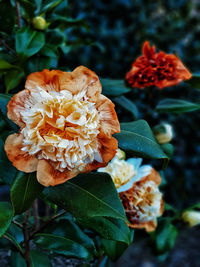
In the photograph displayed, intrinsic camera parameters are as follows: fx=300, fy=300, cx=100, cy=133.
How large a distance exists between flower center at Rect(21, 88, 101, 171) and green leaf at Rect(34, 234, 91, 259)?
28cm

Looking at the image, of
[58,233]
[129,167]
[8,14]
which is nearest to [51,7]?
[8,14]

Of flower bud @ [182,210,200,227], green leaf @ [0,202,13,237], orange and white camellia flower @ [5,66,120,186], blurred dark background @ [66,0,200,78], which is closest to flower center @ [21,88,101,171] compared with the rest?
orange and white camellia flower @ [5,66,120,186]

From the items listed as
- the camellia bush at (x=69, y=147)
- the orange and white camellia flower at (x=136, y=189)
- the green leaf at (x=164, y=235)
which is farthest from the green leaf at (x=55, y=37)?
the green leaf at (x=164, y=235)

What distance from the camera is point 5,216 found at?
0.54 m

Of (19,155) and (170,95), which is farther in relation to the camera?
(170,95)

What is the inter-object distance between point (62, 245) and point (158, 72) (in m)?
0.50

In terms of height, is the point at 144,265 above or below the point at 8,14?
below

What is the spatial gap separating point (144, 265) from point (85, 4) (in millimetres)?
1657

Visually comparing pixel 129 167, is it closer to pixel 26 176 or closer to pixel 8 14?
pixel 26 176

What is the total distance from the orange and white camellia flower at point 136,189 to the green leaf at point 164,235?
30cm

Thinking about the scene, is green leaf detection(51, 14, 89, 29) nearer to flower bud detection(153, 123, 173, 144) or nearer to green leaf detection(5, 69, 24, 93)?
green leaf detection(5, 69, 24, 93)

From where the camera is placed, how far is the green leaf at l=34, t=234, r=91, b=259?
67cm

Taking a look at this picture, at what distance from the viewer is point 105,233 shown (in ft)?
1.95

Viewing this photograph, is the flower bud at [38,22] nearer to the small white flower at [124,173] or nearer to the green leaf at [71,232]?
the small white flower at [124,173]
